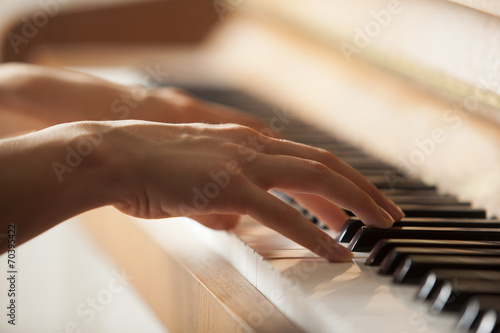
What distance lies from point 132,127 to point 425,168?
0.56 metres

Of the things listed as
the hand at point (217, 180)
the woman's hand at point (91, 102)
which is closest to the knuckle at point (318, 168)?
the hand at point (217, 180)

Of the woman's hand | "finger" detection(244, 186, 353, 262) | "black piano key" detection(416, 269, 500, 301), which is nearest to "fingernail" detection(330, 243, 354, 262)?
"finger" detection(244, 186, 353, 262)

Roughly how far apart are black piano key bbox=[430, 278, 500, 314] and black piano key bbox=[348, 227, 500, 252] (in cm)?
17

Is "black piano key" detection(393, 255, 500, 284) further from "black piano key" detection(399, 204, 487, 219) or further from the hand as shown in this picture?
"black piano key" detection(399, 204, 487, 219)

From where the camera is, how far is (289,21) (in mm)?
1892

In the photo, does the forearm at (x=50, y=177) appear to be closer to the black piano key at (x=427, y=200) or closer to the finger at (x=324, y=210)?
the finger at (x=324, y=210)

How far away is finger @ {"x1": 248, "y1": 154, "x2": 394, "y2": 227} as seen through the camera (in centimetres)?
78

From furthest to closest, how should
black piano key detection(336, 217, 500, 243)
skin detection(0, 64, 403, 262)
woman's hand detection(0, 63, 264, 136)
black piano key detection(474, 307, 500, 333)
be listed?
woman's hand detection(0, 63, 264, 136)
black piano key detection(336, 217, 500, 243)
skin detection(0, 64, 403, 262)
black piano key detection(474, 307, 500, 333)

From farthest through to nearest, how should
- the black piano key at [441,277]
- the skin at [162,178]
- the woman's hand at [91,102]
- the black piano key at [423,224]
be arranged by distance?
the woman's hand at [91,102]
the black piano key at [423,224]
the skin at [162,178]
the black piano key at [441,277]

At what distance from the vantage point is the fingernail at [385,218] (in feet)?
2.69

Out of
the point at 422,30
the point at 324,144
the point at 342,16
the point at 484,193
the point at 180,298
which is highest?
the point at 342,16

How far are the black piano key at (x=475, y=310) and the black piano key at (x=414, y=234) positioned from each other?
22 cm

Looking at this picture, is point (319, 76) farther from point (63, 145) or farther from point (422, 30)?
point (63, 145)

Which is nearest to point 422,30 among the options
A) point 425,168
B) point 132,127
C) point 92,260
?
point 425,168
